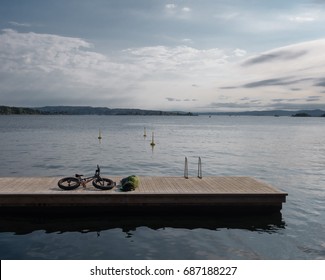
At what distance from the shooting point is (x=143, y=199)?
18250 millimetres

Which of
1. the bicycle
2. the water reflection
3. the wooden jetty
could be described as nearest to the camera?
the water reflection

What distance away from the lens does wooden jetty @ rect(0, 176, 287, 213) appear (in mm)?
18000

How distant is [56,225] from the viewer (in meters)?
17.6

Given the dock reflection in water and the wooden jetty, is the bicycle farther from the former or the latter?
the dock reflection in water

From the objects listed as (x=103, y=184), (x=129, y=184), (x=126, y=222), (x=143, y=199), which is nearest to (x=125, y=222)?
(x=126, y=222)

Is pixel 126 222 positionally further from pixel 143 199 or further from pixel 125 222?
pixel 143 199

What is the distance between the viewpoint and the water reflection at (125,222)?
56.7 feet

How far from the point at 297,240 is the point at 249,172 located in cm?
1919

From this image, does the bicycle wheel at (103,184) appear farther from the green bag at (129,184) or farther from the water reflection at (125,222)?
the water reflection at (125,222)

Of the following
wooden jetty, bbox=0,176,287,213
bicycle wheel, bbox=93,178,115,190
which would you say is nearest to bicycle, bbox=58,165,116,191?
bicycle wheel, bbox=93,178,115,190

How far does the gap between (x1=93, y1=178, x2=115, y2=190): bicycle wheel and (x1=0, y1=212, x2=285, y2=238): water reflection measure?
143 cm

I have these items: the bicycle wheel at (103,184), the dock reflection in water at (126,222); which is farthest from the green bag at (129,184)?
the dock reflection in water at (126,222)
